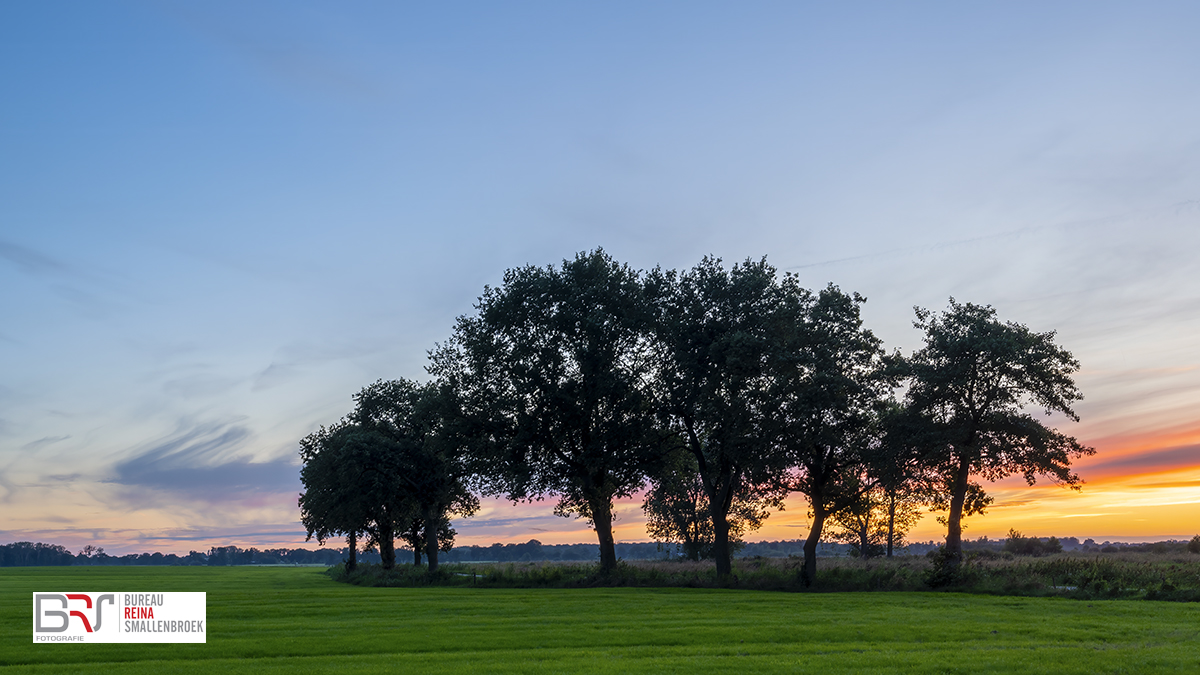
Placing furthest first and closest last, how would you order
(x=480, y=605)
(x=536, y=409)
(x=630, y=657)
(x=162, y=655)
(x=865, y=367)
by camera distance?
(x=536, y=409), (x=865, y=367), (x=480, y=605), (x=162, y=655), (x=630, y=657)

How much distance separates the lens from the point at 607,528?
60938 millimetres

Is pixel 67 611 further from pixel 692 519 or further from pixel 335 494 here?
pixel 692 519

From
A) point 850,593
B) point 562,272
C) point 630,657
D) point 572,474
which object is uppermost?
point 562,272

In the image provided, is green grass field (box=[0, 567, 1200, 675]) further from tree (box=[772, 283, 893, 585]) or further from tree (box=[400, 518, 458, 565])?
tree (box=[400, 518, 458, 565])

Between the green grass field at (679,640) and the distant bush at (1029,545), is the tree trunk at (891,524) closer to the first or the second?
the distant bush at (1029,545)

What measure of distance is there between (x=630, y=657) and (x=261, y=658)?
11624mm

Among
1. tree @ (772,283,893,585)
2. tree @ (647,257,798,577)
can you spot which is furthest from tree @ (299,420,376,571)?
tree @ (772,283,893,585)

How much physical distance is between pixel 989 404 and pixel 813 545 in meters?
16.0

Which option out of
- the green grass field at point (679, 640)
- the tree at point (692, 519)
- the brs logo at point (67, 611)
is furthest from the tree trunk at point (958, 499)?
the brs logo at point (67, 611)

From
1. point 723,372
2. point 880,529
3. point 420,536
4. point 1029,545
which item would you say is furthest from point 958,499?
point 420,536

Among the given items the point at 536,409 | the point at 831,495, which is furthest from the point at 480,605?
the point at 831,495

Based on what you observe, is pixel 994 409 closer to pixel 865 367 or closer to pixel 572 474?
pixel 865 367

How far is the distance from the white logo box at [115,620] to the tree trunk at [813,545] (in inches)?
1380

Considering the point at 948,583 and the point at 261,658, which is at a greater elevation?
the point at 261,658
